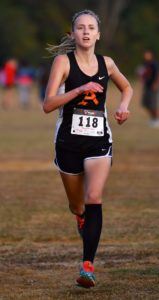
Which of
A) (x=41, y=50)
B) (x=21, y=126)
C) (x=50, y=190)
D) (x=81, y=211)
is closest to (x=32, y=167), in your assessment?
(x=50, y=190)

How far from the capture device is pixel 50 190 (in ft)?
47.3

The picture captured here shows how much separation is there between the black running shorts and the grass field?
0.87 metres

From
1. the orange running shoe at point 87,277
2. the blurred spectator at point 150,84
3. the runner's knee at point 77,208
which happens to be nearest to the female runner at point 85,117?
the orange running shoe at point 87,277

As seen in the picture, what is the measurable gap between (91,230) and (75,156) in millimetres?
628

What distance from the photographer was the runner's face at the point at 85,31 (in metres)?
8.08

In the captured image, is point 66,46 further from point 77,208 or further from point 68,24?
point 68,24


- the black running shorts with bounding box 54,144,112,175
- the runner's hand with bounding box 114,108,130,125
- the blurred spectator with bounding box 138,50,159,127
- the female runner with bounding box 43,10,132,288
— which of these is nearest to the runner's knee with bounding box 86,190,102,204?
the female runner with bounding box 43,10,132,288

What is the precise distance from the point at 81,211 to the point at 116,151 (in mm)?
11753

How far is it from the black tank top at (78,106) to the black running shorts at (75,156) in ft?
0.13

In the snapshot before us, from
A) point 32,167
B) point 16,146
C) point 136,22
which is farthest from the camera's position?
point 136,22

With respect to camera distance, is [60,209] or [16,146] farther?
[16,146]

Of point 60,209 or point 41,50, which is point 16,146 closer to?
point 60,209

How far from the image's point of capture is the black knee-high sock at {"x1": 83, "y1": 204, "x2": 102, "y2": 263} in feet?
25.7

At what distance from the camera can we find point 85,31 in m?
8.09
